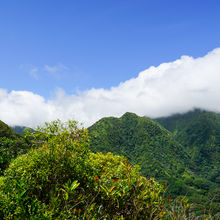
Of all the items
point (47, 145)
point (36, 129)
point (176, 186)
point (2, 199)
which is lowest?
point (176, 186)

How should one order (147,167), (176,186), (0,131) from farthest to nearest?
(147,167)
(176,186)
(0,131)

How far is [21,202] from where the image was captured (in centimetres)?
472

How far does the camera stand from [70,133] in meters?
10.5

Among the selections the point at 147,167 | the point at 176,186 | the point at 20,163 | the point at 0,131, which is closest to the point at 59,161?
the point at 20,163

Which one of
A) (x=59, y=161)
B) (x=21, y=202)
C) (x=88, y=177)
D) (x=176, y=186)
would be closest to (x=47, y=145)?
(x=59, y=161)

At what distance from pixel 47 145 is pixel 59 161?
3.30 ft

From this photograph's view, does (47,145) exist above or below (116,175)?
above

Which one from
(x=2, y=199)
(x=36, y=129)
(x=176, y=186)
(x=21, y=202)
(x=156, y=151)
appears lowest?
(x=176, y=186)

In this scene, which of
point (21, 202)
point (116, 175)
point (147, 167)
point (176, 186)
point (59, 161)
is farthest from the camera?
point (147, 167)

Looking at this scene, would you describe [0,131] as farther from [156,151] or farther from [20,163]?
[156,151]

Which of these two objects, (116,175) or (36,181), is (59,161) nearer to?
(36,181)

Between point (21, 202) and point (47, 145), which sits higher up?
point (47, 145)

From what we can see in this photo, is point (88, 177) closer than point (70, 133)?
Yes

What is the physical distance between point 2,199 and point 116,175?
4.86m
